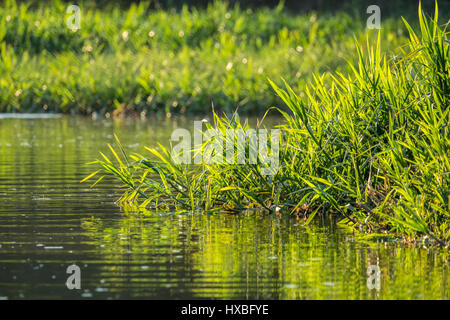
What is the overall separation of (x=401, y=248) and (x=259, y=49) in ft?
73.5

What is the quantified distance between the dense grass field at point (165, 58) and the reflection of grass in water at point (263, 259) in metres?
12.4

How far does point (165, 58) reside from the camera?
2939cm

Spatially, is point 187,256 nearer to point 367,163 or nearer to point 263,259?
point 263,259

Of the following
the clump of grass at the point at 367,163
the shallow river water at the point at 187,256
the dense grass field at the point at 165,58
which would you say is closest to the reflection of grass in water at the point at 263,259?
the shallow river water at the point at 187,256

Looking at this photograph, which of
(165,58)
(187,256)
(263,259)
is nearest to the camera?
(263,259)

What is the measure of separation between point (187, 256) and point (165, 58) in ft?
71.3

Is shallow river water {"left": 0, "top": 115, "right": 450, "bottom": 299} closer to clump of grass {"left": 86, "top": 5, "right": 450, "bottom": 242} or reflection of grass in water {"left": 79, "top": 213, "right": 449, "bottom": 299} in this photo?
reflection of grass in water {"left": 79, "top": 213, "right": 449, "bottom": 299}

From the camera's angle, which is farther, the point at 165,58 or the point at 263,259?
the point at 165,58

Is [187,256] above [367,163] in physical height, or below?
below

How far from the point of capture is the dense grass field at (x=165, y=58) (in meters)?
26.0

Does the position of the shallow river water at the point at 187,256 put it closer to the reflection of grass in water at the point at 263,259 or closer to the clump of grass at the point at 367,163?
the reflection of grass in water at the point at 263,259

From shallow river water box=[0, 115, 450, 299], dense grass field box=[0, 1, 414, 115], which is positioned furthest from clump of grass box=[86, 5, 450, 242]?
dense grass field box=[0, 1, 414, 115]

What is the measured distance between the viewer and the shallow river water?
22.7 feet

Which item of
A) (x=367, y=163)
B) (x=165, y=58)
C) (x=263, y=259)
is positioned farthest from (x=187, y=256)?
(x=165, y=58)
